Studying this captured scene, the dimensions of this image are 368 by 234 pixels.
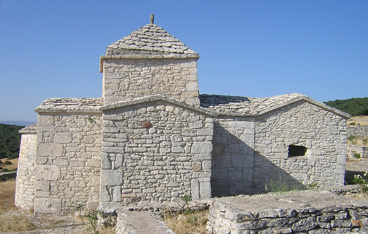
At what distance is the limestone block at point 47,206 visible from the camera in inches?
367

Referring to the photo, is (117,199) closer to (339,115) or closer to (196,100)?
(196,100)

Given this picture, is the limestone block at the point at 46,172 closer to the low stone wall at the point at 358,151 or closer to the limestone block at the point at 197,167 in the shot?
the limestone block at the point at 197,167

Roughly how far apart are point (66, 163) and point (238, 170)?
16.3 feet

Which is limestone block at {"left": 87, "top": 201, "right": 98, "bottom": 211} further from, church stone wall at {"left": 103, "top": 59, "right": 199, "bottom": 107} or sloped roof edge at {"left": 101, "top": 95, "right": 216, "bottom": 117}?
church stone wall at {"left": 103, "top": 59, "right": 199, "bottom": 107}

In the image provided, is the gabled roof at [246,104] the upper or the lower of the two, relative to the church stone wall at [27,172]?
upper

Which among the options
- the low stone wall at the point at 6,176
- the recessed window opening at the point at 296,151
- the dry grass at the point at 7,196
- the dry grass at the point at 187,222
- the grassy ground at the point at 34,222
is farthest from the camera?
the low stone wall at the point at 6,176

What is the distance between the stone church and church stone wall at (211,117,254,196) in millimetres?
30

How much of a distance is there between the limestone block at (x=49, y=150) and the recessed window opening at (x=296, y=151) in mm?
7230

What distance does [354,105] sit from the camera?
161ft

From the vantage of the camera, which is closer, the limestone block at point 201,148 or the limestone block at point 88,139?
the limestone block at point 201,148

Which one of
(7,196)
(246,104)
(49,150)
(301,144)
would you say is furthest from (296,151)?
(7,196)

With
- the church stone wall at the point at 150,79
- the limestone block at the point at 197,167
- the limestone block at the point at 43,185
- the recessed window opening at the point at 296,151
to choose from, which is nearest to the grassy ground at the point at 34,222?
the limestone block at the point at 43,185

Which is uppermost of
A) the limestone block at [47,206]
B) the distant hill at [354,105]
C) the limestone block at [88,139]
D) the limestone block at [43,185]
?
the distant hill at [354,105]

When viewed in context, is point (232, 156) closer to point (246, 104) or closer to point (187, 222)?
point (246, 104)
